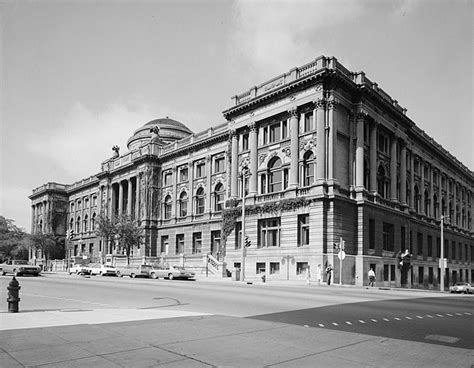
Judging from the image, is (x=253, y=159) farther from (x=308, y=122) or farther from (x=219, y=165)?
(x=219, y=165)

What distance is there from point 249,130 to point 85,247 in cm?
5642

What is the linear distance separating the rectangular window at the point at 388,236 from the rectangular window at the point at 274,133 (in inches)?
577

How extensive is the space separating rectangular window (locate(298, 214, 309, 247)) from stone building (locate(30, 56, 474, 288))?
139 millimetres

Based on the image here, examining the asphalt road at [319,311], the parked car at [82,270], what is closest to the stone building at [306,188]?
the parked car at [82,270]

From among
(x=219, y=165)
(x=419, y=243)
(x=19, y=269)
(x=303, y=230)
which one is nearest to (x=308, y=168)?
(x=303, y=230)

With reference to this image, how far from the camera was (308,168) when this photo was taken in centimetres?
4634

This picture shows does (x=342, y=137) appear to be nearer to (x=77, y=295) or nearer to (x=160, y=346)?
(x=77, y=295)

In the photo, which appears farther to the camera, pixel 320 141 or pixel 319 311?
pixel 320 141

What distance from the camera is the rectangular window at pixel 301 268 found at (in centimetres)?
4347

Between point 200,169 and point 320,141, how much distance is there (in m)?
25.2

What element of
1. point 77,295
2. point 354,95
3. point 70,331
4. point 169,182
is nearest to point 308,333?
point 70,331

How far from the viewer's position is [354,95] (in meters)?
48.0

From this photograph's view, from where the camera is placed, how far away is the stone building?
4450 cm

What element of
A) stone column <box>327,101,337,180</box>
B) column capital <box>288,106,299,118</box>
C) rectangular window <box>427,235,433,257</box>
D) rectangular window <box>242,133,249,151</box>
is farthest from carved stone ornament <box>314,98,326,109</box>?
rectangular window <box>427,235,433,257</box>
